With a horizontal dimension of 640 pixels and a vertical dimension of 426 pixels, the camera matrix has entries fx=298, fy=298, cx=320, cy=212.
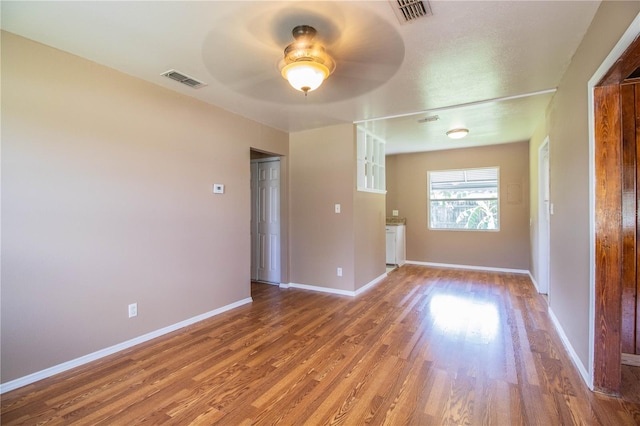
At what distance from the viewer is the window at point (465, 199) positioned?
5.97 meters

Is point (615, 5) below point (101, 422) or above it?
above

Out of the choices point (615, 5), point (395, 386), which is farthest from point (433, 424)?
point (615, 5)

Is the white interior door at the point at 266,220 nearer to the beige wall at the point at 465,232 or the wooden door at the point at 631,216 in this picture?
the beige wall at the point at 465,232

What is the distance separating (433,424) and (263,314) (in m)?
2.28

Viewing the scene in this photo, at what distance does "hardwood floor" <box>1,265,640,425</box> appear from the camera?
180 centimetres

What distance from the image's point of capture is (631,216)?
7.07 ft

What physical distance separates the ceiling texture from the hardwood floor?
97.5 inches

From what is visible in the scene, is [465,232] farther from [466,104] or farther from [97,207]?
[97,207]

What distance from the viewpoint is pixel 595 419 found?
1.73 m

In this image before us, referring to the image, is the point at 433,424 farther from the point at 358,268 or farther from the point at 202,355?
the point at 358,268

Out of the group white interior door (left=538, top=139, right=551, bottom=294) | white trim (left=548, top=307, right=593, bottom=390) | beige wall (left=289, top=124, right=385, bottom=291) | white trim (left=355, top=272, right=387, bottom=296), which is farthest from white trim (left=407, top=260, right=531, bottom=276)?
white trim (left=548, top=307, right=593, bottom=390)

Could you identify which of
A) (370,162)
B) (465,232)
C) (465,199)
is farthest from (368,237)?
(465,199)

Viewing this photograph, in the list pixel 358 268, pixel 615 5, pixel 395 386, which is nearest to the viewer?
pixel 615 5

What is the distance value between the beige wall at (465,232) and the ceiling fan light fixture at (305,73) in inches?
193
